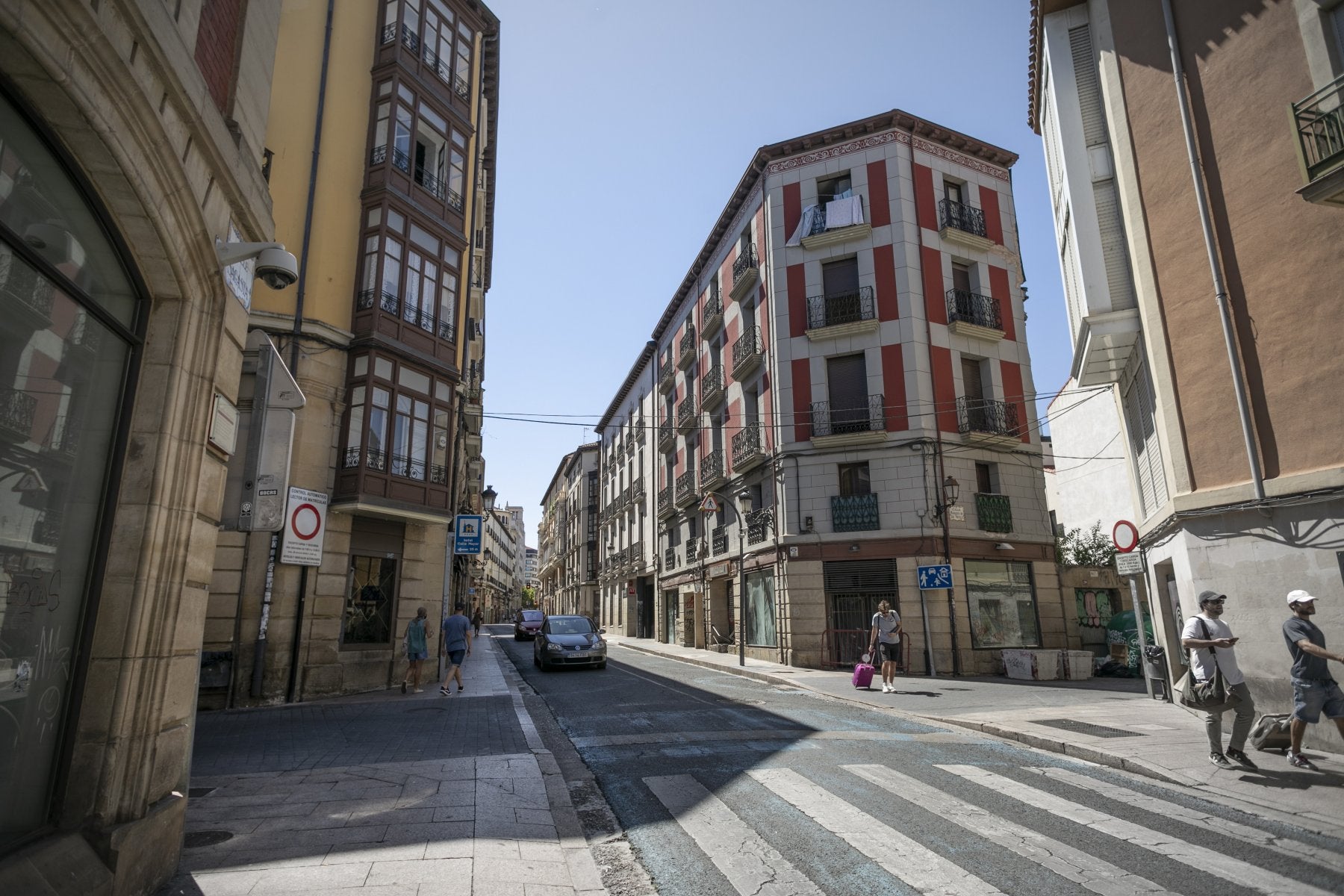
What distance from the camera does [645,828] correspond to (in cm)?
547

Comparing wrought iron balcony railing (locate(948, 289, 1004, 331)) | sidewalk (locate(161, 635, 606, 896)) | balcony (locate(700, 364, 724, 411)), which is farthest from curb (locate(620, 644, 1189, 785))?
balcony (locate(700, 364, 724, 411))

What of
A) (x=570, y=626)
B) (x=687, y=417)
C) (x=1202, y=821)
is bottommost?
(x=1202, y=821)

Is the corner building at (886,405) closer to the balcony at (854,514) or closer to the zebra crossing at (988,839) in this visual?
the balcony at (854,514)

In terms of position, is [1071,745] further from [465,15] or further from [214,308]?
[465,15]

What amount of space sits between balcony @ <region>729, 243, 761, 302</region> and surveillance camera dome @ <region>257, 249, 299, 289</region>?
2116 cm

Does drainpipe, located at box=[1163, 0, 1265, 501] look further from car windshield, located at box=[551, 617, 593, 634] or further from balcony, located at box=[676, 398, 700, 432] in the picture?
balcony, located at box=[676, 398, 700, 432]

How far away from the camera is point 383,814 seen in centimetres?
555

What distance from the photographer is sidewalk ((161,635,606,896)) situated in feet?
13.9

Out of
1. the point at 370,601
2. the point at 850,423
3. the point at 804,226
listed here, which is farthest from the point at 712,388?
the point at 370,601

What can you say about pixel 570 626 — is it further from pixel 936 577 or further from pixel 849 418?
pixel 849 418

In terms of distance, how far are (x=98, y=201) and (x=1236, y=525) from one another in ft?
39.4

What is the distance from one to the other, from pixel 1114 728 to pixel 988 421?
13931 millimetres

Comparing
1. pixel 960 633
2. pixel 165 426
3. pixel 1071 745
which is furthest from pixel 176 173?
pixel 960 633

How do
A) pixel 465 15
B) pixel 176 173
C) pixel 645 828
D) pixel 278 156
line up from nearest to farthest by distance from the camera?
pixel 176 173 < pixel 645 828 < pixel 278 156 < pixel 465 15
